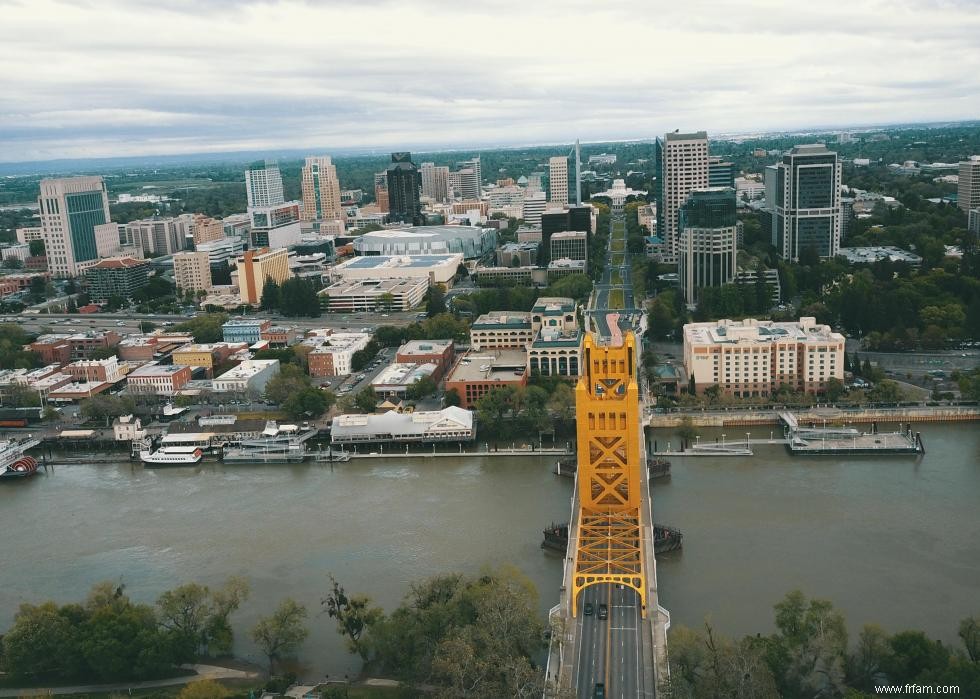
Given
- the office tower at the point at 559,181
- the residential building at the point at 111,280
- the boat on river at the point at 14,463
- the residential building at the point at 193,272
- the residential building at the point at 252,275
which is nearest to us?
the boat on river at the point at 14,463

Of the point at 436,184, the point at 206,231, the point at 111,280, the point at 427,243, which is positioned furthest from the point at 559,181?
the point at 111,280

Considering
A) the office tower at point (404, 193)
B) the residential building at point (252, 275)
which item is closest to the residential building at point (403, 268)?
the residential building at point (252, 275)

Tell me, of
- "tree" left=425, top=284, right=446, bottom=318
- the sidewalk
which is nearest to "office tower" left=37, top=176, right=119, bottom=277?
"tree" left=425, top=284, right=446, bottom=318

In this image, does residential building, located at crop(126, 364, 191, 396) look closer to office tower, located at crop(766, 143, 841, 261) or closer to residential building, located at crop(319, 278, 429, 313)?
residential building, located at crop(319, 278, 429, 313)

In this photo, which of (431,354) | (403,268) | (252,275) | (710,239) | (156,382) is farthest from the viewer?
(403,268)

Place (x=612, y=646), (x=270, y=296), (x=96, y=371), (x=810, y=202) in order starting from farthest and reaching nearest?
(x=810, y=202) < (x=270, y=296) < (x=96, y=371) < (x=612, y=646)

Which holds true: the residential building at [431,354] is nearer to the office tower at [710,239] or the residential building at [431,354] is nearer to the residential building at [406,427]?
the residential building at [406,427]

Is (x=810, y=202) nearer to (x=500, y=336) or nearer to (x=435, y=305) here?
(x=435, y=305)
